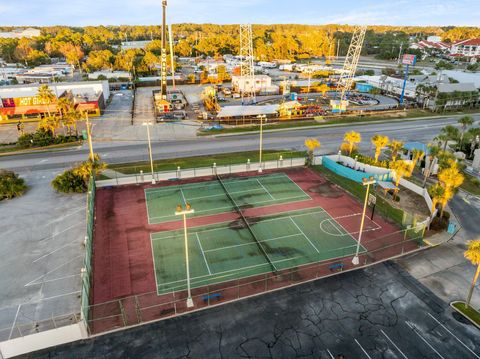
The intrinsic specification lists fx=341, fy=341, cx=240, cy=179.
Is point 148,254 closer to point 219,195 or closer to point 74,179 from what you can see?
point 219,195

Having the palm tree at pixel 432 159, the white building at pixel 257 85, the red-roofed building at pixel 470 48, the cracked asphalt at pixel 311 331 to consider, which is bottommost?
the cracked asphalt at pixel 311 331

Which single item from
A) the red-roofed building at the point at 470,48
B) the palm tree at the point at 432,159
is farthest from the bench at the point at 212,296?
the red-roofed building at the point at 470,48

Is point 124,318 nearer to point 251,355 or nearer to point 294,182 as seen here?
point 251,355

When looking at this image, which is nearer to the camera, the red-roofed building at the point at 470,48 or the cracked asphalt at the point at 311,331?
the cracked asphalt at the point at 311,331

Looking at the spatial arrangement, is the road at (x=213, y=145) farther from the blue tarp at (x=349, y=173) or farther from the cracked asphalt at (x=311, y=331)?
the cracked asphalt at (x=311, y=331)

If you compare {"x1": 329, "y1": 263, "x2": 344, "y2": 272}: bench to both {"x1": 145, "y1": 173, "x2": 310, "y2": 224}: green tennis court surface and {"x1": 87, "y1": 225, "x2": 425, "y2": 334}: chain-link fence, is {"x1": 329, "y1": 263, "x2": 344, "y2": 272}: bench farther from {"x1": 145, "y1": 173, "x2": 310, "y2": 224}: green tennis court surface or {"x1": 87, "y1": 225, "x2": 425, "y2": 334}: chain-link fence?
{"x1": 145, "y1": 173, "x2": 310, "y2": 224}: green tennis court surface

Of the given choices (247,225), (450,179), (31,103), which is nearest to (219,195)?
(247,225)
